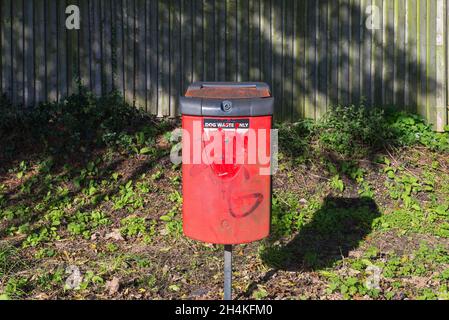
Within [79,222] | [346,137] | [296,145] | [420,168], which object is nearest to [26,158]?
[79,222]

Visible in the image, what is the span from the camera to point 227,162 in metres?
5.23

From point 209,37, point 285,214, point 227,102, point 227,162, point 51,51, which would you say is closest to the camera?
point 227,102

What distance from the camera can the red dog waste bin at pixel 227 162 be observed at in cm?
514

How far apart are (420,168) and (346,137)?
95 centimetres

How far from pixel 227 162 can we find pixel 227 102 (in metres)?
0.45

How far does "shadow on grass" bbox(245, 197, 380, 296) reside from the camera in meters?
6.34

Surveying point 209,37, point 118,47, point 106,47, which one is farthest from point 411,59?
point 106,47

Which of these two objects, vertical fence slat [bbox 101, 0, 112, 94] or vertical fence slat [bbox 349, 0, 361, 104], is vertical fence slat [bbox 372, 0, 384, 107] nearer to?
vertical fence slat [bbox 349, 0, 361, 104]

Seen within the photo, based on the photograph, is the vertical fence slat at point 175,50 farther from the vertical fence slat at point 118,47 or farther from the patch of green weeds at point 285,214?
the patch of green weeds at point 285,214

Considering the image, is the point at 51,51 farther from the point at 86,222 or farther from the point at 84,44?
the point at 86,222

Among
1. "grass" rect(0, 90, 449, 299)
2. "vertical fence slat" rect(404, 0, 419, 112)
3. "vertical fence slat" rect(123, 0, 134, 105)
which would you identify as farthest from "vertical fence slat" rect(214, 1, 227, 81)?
"vertical fence slat" rect(404, 0, 419, 112)

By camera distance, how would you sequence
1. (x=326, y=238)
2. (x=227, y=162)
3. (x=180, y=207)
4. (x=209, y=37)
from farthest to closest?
(x=209, y=37) → (x=180, y=207) → (x=326, y=238) → (x=227, y=162)

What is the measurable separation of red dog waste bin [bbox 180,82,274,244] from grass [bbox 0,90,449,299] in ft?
2.53
